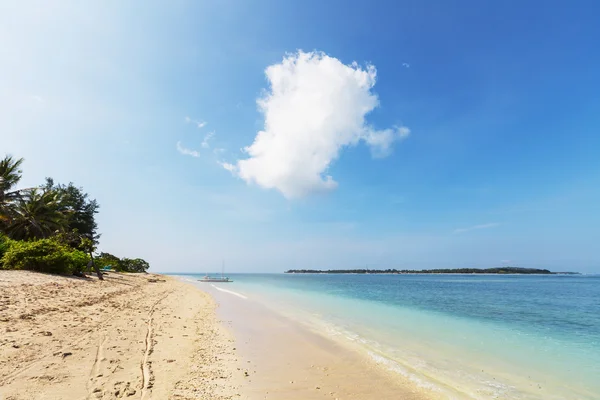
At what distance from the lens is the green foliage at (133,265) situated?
2753 inches

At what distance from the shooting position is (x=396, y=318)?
17.9 m

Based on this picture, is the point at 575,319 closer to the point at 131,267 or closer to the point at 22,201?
the point at 22,201

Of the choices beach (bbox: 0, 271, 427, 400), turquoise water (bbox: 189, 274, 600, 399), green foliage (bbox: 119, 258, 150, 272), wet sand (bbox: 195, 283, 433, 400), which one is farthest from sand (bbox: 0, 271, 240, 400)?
green foliage (bbox: 119, 258, 150, 272)

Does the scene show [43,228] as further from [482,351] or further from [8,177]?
[482,351]

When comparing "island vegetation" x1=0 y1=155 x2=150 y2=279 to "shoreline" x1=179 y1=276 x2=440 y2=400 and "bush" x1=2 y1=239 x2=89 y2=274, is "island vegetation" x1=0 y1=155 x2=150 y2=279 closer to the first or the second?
"bush" x1=2 y1=239 x2=89 y2=274

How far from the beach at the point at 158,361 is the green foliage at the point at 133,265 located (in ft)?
216

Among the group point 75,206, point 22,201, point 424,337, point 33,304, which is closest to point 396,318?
point 424,337

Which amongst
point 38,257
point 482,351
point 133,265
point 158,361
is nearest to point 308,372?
point 158,361

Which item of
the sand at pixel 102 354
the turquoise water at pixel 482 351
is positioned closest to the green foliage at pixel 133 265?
the sand at pixel 102 354

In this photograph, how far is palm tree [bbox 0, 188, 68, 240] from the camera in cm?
3103

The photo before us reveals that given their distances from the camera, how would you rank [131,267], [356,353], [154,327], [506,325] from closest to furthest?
[356,353], [154,327], [506,325], [131,267]

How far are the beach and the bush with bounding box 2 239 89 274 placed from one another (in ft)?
34.7

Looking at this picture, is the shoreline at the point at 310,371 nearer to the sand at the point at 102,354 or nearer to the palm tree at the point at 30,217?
the sand at the point at 102,354

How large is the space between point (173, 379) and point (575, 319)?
25538mm
